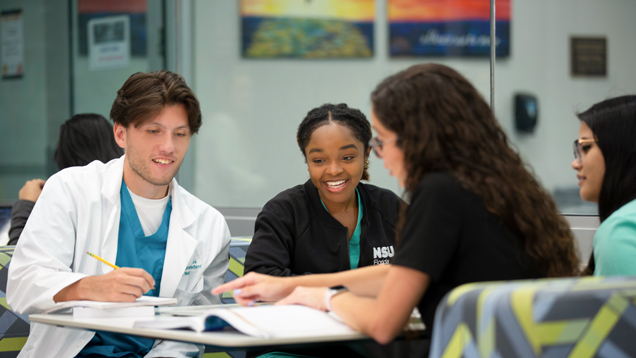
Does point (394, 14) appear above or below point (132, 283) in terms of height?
above

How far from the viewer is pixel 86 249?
6.16 feet

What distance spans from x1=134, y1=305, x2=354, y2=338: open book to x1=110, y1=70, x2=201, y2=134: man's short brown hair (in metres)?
0.90

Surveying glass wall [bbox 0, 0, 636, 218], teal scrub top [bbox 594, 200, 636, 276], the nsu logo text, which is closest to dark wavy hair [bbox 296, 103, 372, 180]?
the nsu logo text

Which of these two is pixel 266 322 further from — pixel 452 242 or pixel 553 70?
pixel 553 70

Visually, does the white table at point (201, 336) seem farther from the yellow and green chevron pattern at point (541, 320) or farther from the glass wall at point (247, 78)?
the glass wall at point (247, 78)

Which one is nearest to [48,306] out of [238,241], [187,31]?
[238,241]

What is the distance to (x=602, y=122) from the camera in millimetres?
1553

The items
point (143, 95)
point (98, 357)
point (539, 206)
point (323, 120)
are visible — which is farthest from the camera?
point (323, 120)

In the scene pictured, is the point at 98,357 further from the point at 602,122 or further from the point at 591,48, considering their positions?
the point at 591,48

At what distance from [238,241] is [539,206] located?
5.32ft

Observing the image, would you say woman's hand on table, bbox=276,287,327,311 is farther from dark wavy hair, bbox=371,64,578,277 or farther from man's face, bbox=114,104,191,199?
man's face, bbox=114,104,191,199

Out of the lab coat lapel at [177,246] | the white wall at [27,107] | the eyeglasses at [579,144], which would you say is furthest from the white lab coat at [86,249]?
the white wall at [27,107]

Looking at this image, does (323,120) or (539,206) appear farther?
(323,120)

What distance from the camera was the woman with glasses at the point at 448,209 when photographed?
44.7 inches
